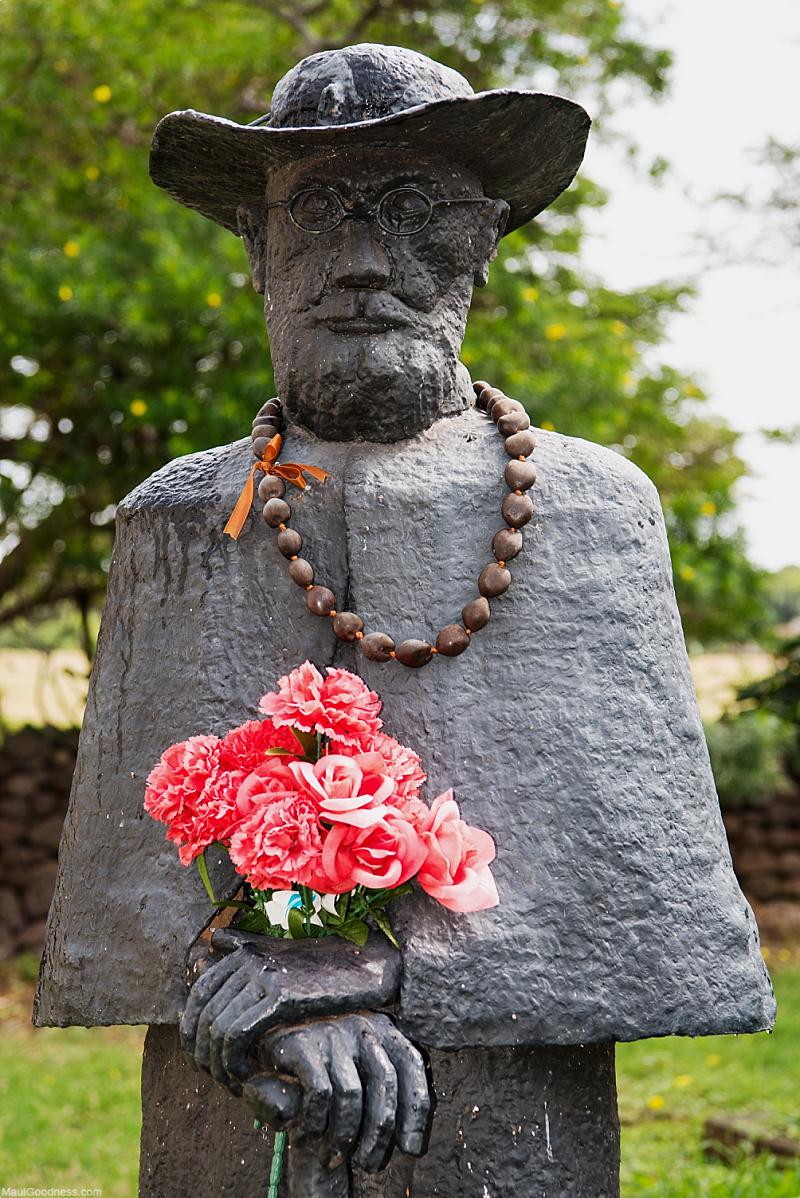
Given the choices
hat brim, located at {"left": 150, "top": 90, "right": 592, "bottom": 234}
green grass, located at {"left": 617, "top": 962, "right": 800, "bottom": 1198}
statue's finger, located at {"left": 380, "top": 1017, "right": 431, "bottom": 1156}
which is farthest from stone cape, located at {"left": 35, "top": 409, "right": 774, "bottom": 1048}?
green grass, located at {"left": 617, "top": 962, "right": 800, "bottom": 1198}

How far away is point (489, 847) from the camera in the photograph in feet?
7.02

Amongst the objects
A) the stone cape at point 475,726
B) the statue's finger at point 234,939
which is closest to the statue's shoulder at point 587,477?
the stone cape at point 475,726

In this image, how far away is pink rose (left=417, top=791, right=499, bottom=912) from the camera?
205cm

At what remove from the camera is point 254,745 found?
214cm

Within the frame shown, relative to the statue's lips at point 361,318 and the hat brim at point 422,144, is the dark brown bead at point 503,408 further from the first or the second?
the hat brim at point 422,144

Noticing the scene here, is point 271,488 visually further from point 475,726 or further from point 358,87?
point 358,87

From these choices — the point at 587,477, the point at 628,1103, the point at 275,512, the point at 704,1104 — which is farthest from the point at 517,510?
the point at 628,1103

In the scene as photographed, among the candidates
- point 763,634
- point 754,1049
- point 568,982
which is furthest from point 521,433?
point 763,634

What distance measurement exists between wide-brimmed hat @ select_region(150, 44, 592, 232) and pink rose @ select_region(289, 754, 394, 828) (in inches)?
40.4

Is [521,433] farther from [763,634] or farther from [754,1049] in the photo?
[763,634]

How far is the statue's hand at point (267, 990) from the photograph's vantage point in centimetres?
196

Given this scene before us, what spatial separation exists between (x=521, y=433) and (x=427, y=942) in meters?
0.89

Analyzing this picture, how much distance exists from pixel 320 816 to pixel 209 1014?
320 millimetres

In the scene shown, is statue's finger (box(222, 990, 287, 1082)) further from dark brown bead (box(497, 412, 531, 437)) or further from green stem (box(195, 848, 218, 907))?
dark brown bead (box(497, 412, 531, 437))
